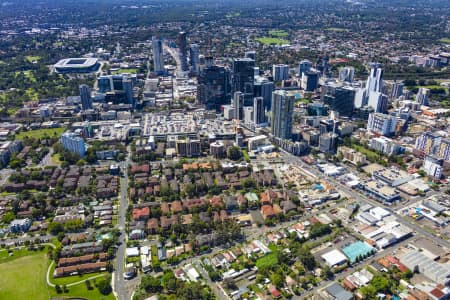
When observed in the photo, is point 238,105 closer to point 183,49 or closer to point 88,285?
point 183,49

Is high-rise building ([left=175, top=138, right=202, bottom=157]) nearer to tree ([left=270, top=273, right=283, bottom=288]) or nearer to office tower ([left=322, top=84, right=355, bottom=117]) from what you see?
tree ([left=270, top=273, right=283, bottom=288])

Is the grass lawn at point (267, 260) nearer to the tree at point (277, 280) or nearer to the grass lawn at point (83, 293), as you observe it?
the tree at point (277, 280)

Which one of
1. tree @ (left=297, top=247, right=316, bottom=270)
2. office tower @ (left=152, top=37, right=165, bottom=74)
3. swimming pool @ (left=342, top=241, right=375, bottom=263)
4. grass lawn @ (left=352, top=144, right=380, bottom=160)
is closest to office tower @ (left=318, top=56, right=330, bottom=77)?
grass lawn @ (left=352, top=144, right=380, bottom=160)

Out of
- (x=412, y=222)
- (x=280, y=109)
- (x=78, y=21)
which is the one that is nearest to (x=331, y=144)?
(x=280, y=109)

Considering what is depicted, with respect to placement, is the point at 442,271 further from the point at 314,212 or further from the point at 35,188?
the point at 35,188

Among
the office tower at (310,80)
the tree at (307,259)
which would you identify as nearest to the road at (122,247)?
the tree at (307,259)

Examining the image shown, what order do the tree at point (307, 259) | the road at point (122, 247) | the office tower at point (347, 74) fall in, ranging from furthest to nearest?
the office tower at point (347, 74), the tree at point (307, 259), the road at point (122, 247)

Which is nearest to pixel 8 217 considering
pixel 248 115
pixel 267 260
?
pixel 267 260
